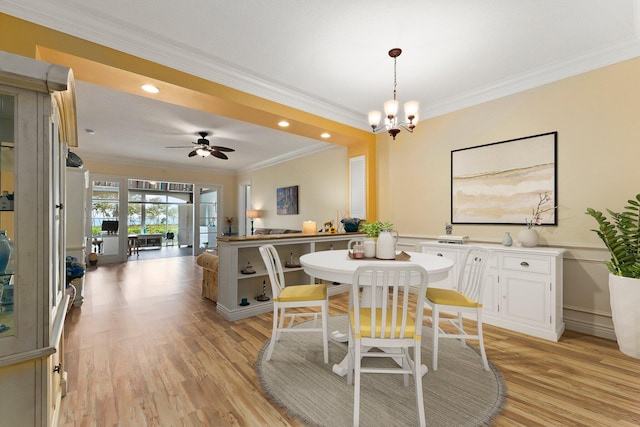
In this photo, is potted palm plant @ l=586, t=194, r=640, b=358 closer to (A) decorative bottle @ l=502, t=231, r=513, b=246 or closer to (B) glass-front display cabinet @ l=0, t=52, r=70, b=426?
(A) decorative bottle @ l=502, t=231, r=513, b=246

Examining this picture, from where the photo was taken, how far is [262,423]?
1653 millimetres

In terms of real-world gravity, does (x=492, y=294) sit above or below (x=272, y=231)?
below

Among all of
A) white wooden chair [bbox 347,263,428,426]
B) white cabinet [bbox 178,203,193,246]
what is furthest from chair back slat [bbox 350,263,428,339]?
white cabinet [bbox 178,203,193,246]

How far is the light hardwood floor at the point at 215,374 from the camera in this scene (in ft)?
5.61

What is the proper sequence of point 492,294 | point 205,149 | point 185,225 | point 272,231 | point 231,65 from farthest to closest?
point 185,225, point 272,231, point 205,149, point 492,294, point 231,65

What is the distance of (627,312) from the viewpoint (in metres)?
2.38

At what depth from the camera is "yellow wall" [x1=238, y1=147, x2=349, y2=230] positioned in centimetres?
571

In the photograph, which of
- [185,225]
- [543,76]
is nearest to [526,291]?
[543,76]

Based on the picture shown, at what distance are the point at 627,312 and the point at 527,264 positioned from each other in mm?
762

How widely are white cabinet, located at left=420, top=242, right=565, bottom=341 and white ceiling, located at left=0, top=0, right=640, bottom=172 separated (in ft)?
6.39

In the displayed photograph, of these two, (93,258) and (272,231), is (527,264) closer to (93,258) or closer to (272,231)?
(272,231)

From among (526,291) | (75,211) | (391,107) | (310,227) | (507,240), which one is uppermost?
(391,107)

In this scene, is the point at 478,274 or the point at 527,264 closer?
the point at 478,274

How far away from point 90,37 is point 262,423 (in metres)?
3.22
